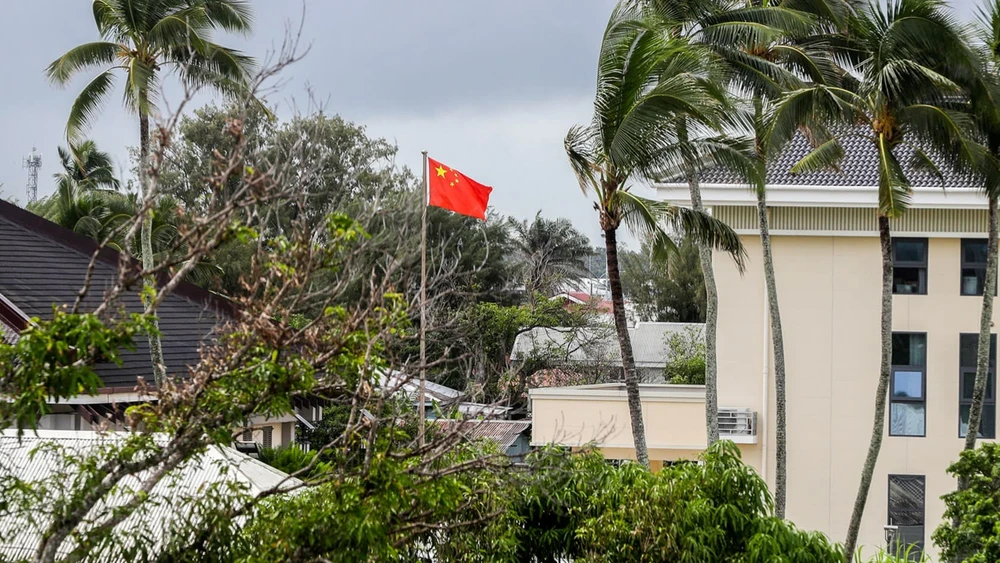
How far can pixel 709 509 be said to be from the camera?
1066cm

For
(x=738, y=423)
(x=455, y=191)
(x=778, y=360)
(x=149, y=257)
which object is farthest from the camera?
(x=738, y=423)

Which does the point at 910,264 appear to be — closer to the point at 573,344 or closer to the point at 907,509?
the point at 907,509

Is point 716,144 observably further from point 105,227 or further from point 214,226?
point 105,227

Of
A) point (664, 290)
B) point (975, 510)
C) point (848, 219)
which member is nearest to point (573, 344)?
point (848, 219)

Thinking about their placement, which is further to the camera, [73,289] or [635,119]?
[73,289]

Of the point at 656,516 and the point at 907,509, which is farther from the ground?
the point at 656,516

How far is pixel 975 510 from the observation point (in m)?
13.2

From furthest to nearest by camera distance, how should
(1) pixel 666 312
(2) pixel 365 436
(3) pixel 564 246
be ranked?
1. (1) pixel 666 312
2. (3) pixel 564 246
3. (2) pixel 365 436

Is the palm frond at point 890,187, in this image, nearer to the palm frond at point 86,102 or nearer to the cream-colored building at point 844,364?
the cream-colored building at point 844,364

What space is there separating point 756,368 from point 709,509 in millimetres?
9907

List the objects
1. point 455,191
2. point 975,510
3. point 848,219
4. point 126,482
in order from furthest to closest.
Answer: point 848,219, point 455,191, point 975,510, point 126,482

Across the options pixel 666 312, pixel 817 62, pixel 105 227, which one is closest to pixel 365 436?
pixel 817 62

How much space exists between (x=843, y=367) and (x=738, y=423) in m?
2.15

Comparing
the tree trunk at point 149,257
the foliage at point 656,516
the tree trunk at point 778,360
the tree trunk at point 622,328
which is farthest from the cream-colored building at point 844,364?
the foliage at point 656,516
